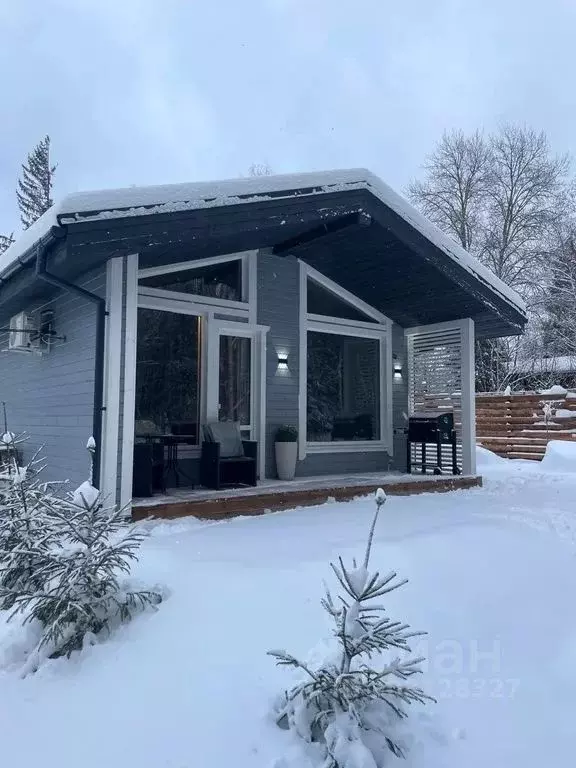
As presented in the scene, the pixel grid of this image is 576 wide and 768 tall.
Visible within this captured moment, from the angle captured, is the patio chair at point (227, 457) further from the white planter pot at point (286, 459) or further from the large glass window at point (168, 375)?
the white planter pot at point (286, 459)

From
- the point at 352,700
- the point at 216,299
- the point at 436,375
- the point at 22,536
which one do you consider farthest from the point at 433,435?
the point at 352,700

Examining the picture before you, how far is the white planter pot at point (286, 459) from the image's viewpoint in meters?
7.07

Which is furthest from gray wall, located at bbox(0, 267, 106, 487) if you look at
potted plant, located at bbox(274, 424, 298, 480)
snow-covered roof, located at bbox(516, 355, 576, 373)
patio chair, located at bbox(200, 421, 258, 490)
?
snow-covered roof, located at bbox(516, 355, 576, 373)

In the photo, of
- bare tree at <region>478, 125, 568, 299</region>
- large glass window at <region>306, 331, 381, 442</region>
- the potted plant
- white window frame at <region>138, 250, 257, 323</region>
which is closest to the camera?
white window frame at <region>138, 250, 257, 323</region>

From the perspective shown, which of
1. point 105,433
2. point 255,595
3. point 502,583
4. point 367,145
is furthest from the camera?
point 367,145

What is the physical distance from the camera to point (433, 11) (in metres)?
14.0

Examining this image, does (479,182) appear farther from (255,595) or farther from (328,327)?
(255,595)

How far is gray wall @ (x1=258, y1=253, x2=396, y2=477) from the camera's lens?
7.28 meters

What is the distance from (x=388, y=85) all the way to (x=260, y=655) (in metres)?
24.7

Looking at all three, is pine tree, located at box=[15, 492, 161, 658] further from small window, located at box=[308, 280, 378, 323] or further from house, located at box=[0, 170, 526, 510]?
small window, located at box=[308, 280, 378, 323]

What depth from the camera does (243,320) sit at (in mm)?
7086

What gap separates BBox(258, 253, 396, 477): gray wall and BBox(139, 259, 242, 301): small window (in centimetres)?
33

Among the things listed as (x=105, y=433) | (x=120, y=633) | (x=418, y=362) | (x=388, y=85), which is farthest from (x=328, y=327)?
(x=388, y=85)

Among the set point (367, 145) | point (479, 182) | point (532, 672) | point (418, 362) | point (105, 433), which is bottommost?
point (532, 672)
